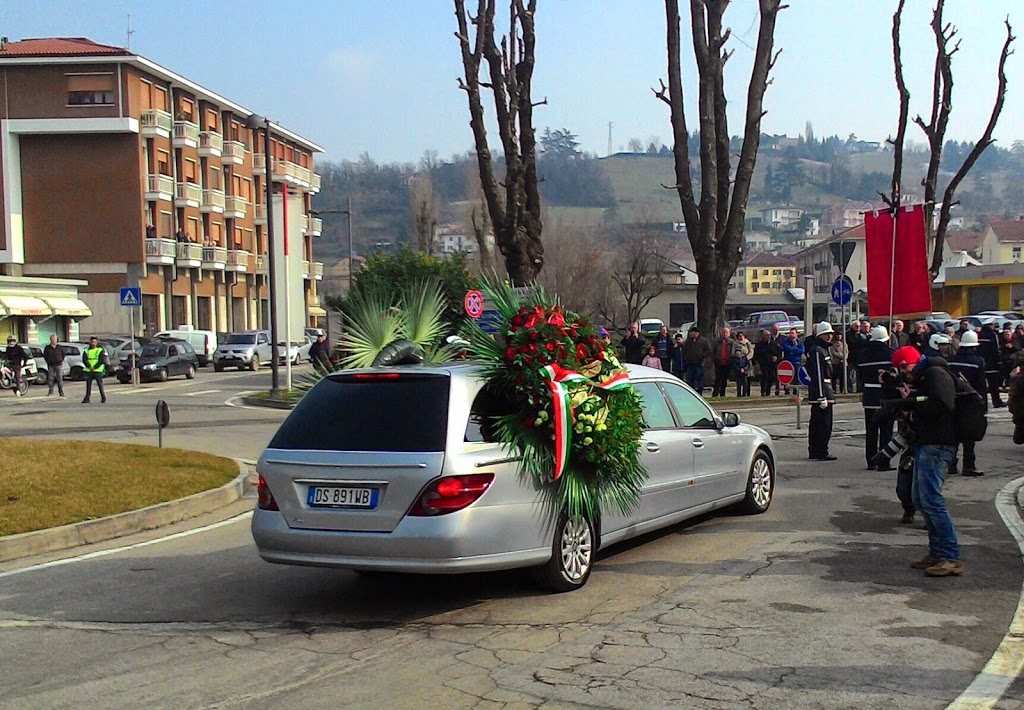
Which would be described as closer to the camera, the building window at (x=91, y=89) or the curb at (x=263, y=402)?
the curb at (x=263, y=402)

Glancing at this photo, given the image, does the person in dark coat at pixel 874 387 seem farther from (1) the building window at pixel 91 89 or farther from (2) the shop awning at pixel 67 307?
(1) the building window at pixel 91 89

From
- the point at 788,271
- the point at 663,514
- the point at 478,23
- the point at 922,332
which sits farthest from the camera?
the point at 788,271

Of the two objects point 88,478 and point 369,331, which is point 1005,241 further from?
point 369,331

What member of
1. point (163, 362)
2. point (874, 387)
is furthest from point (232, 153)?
point (874, 387)

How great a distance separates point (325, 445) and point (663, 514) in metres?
3.09

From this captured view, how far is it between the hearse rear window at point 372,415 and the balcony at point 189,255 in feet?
199

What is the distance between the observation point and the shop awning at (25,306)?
45.6m

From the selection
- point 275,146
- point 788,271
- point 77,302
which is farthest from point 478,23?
point 788,271

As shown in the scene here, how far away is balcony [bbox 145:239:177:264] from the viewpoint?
62069 mm

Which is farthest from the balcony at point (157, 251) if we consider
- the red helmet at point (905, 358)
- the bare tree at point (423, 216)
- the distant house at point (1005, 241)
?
the distant house at point (1005, 241)

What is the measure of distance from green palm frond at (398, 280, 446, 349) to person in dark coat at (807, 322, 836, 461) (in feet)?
25.1

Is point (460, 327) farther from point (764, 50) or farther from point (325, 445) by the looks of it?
point (764, 50)

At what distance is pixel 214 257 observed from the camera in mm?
70438

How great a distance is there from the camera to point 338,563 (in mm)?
7133
